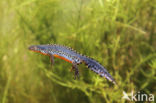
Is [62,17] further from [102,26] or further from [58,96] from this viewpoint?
[58,96]

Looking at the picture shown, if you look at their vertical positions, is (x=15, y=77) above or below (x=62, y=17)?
below

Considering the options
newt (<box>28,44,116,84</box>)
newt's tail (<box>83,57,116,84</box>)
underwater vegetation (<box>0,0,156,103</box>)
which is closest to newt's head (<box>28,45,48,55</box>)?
newt (<box>28,44,116,84</box>)

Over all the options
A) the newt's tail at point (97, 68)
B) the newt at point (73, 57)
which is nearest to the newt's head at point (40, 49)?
the newt at point (73, 57)

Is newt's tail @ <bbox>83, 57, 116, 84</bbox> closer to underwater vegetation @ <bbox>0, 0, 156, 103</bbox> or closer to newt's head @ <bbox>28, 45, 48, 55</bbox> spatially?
newt's head @ <bbox>28, 45, 48, 55</bbox>

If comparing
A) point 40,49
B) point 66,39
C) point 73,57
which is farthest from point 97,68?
point 66,39

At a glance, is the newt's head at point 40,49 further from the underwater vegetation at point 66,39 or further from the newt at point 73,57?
the underwater vegetation at point 66,39

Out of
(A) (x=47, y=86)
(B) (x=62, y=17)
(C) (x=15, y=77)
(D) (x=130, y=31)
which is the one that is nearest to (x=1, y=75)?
(C) (x=15, y=77)

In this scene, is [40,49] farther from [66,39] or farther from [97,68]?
[66,39]

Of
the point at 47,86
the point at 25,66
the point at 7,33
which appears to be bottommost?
the point at 47,86
